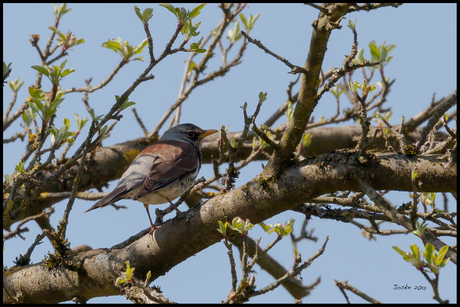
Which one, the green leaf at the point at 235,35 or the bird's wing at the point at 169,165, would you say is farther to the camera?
the green leaf at the point at 235,35

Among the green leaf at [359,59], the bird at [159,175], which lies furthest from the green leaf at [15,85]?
the green leaf at [359,59]

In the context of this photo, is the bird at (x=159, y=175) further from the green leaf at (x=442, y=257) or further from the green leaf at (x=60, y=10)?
the green leaf at (x=442, y=257)

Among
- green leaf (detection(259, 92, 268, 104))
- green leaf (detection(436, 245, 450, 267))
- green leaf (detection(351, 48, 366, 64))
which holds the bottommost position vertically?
green leaf (detection(436, 245, 450, 267))

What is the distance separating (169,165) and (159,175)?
12.1 inches

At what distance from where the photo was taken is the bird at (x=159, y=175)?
5320mm

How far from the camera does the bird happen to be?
17.5 ft

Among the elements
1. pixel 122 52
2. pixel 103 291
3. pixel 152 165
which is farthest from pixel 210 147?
pixel 103 291

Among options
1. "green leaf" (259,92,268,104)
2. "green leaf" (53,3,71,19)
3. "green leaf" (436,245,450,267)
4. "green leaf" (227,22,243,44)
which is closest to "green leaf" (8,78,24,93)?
"green leaf" (53,3,71,19)

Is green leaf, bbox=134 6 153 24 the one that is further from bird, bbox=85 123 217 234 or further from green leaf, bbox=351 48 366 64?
green leaf, bbox=351 48 366 64

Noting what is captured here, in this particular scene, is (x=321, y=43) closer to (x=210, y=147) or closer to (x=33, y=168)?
(x=33, y=168)

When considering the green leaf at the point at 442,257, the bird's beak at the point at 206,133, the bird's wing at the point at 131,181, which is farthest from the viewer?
the bird's beak at the point at 206,133

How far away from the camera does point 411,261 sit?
9.21 ft

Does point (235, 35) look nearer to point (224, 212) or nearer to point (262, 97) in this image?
point (262, 97)

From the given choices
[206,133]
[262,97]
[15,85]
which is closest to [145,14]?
[262,97]
